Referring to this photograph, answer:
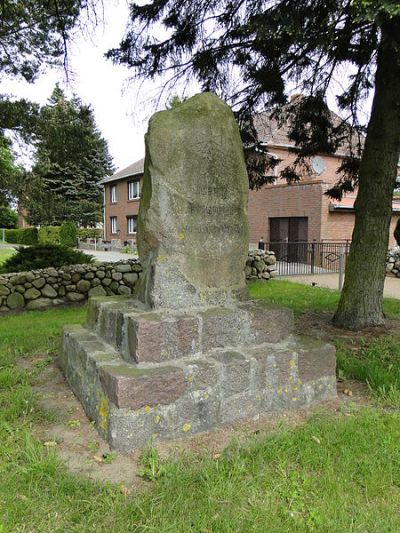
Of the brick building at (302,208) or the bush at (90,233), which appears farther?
the bush at (90,233)

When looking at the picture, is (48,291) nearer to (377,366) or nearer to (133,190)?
(377,366)

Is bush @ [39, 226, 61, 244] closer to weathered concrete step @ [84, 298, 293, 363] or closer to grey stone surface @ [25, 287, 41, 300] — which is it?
grey stone surface @ [25, 287, 41, 300]

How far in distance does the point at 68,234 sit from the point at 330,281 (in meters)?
21.9

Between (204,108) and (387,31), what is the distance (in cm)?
213

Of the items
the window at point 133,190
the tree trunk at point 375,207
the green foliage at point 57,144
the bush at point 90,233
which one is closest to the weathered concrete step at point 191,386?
the tree trunk at point 375,207

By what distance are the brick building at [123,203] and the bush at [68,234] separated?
3.05 metres

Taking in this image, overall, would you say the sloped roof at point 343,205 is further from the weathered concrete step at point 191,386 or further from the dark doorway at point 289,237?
the weathered concrete step at point 191,386

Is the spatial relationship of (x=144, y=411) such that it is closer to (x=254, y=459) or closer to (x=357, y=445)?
(x=254, y=459)

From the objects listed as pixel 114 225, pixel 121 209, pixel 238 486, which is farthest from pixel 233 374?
pixel 114 225

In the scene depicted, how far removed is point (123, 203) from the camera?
3128cm

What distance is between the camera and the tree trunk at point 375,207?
5.85 metres

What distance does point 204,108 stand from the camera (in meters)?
3.47

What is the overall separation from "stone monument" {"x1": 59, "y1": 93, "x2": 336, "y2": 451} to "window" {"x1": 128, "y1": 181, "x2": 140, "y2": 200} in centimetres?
2695

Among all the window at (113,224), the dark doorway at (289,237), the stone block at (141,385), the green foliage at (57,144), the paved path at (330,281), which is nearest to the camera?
the stone block at (141,385)
